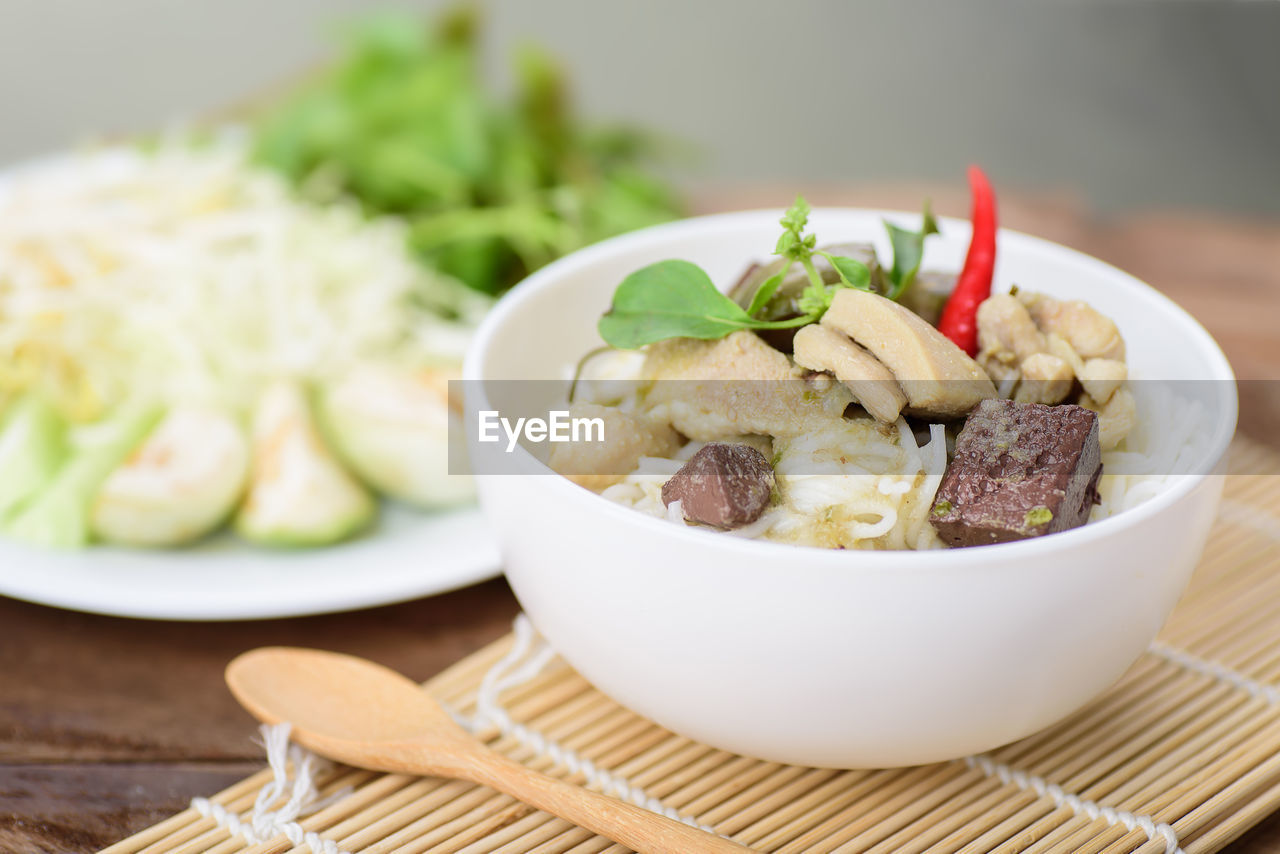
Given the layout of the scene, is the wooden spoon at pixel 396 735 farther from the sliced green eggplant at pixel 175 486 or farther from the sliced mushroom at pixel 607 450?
the sliced green eggplant at pixel 175 486

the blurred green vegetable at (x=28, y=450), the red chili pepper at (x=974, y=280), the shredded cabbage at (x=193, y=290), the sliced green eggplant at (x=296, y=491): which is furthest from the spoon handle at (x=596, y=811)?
the shredded cabbage at (x=193, y=290)

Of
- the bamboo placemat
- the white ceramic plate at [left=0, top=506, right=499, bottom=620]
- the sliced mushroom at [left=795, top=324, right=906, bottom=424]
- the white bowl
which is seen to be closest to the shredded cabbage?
the white ceramic plate at [left=0, top=506, right=499, bottom=620]

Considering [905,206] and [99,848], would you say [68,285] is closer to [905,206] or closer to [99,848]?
[99,848]

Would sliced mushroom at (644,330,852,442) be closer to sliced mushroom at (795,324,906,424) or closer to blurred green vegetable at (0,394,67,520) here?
sliced mushroom at (795,324,906,424)

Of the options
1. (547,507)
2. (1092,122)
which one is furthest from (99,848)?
(1092,122)

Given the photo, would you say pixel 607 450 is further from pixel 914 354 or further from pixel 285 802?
pixel 285 802

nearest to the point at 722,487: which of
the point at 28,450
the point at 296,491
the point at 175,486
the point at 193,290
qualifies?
the point at 296,491

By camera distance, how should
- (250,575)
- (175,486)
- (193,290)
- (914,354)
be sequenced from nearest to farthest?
(914,354) < (250,575) < (175,486) < (193,290)

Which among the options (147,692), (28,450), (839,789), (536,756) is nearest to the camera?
(839,789)
